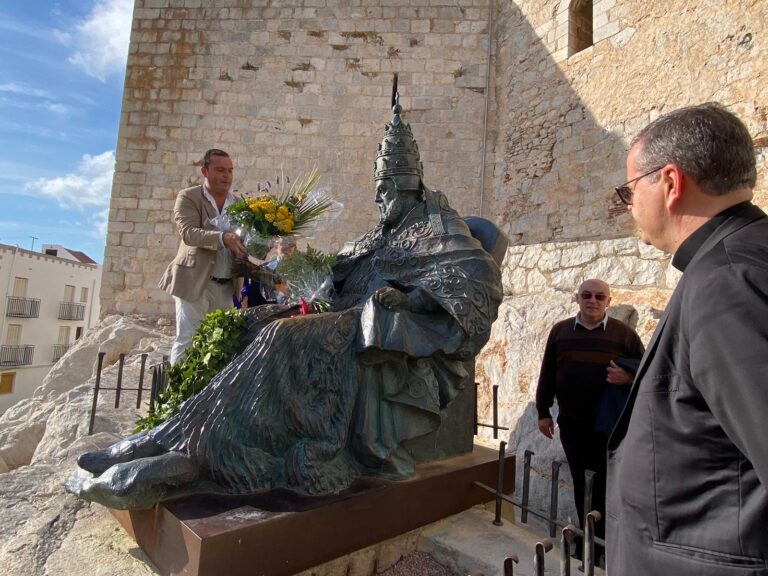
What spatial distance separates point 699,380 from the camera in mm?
850

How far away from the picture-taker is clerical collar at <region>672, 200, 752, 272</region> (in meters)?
0.98

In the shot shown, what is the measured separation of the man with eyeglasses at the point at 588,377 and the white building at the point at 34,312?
24.9m

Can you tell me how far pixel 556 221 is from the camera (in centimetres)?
895

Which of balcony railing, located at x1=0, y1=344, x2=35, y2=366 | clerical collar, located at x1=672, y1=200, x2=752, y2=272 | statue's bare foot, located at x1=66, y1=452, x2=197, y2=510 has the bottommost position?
balcony railing, located at x1=0, y1=344, x2=35, y2=366

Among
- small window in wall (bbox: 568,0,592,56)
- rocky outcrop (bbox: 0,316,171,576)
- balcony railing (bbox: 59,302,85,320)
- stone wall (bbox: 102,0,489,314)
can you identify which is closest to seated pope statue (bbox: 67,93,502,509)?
rocky outcrop (bbox: 0,316,171,576)

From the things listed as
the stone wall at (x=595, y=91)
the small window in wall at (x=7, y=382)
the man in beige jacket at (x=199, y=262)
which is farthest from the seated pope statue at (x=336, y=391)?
the small window in wall at (x=7, y=382)

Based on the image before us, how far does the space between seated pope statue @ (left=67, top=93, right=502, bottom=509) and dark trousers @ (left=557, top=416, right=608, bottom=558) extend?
76 cm

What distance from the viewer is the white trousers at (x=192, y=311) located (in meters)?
3.50

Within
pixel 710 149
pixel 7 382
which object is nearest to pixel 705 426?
pixel 710 149

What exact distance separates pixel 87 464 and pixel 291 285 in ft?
3.95

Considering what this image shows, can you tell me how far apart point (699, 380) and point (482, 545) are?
161cm

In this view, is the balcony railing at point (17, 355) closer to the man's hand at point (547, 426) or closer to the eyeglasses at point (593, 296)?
the man's hand at point (547, 426)

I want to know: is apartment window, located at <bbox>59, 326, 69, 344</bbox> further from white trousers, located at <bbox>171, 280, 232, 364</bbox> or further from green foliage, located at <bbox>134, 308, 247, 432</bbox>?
green foliage, located at <bbox>134, 308, 247, 432</bbox>

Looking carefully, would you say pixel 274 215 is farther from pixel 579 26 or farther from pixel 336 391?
pixel 579 26
